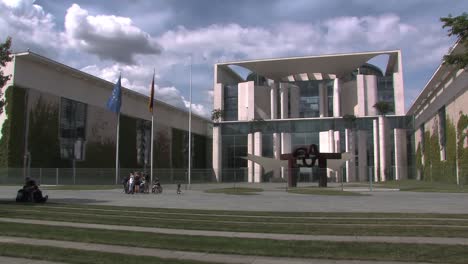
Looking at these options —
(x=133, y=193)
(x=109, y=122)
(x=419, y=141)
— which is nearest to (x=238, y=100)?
(x=109, y=122)

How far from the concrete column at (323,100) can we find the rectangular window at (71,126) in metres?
40.0

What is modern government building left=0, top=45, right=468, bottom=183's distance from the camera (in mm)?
52938

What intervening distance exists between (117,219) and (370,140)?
64.3 m

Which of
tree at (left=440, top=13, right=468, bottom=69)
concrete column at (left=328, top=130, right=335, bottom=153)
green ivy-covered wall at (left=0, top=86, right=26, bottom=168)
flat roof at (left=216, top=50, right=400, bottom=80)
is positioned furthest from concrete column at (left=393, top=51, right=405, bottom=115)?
tree at (left=440, top=13, right=468, bottom=69)

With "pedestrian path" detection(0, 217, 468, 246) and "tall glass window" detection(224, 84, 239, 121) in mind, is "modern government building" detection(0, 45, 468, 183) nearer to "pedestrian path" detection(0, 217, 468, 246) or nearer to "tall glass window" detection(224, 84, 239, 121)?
"tall glass window" detection(224, 84, 239, 121)

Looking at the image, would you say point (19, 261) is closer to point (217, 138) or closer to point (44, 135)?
point (44, 135)

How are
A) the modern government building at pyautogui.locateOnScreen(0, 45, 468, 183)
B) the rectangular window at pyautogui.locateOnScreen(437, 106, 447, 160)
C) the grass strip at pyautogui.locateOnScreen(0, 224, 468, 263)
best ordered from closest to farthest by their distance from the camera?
the grass strip at pyautogui.locateOnScreen(0, 224, 468, 263), the modern government building at pyautogui.locateOnScreen(0, 45, 468, 183), the rectangular window at pyautogui.locateOnScreen(437, 106, 447, 160)

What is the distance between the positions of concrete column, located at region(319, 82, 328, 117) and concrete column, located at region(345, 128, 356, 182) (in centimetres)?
851

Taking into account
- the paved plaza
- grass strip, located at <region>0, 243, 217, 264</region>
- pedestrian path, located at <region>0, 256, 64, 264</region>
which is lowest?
pedestrian path, located at <region>0, 256, 64, 264</region>

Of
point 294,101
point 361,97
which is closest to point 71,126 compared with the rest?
point 294,101

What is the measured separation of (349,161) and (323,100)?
14423 mm

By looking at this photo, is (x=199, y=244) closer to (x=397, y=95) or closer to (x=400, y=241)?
(x=400, y=241)

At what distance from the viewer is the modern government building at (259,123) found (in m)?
52.9

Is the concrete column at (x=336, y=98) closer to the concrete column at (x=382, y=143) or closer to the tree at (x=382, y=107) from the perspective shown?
the tree at (x=382, y=107)
